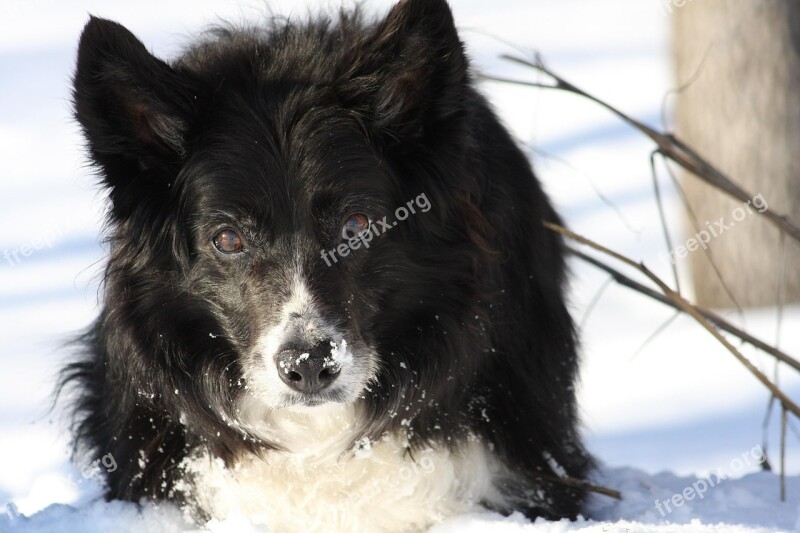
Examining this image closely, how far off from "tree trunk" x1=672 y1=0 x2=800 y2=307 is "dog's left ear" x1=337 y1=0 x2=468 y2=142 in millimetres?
4679

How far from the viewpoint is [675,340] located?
8.60 meters

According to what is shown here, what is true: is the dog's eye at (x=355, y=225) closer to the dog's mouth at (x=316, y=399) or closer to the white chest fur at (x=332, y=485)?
the dog's mouth at (x=316, y=399)

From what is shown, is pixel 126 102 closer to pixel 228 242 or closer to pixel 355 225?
pixel 228 242

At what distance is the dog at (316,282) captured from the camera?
11.4ft

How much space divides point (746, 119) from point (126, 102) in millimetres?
5830

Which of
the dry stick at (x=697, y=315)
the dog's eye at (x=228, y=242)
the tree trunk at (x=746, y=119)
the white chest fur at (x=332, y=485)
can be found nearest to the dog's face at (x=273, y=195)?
the dog's eye at (x=228, y=242)

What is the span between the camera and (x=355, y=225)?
360cm

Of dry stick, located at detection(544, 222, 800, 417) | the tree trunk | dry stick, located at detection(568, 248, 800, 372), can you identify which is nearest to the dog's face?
dry stick, located at detection(544, 222, 800, 417)

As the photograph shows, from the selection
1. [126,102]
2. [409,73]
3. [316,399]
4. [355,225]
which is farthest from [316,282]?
[126,102]

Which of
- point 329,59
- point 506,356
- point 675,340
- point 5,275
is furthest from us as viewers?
point 5,275

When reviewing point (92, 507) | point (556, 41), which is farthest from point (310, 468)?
point (556, 41)

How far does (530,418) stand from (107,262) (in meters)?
1.78

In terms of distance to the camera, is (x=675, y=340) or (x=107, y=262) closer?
(x=107, y=262)

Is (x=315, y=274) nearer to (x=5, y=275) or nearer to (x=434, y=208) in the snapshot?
(x=434, y=208)
